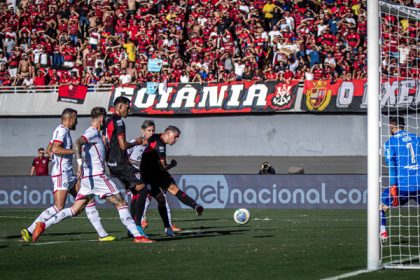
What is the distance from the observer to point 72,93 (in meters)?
37.3

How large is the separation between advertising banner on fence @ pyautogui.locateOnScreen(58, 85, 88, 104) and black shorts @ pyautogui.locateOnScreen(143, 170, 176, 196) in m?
21.7

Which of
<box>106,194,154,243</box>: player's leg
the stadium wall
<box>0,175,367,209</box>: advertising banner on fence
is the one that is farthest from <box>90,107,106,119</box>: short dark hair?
the stadium wall

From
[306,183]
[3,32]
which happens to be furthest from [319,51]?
[3,32]

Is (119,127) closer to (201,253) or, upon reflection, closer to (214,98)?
(201,253)

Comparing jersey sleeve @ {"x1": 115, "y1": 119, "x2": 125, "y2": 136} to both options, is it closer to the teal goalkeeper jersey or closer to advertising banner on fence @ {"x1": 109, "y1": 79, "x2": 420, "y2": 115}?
the teal goalkeeper jersey

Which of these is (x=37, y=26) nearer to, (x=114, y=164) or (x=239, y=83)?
(x=239, y=83)

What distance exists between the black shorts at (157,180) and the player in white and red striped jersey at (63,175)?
52.0 inches

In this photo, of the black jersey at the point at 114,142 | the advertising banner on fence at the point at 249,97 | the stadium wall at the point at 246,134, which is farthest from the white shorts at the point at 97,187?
the stadium wall at the point at 246,134

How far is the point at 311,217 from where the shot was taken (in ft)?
73.9

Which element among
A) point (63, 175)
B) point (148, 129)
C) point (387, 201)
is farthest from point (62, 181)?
point (387, 201)

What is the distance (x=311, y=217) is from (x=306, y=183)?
188 inches

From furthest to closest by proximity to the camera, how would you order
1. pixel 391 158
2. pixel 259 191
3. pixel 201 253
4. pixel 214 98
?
1. pixel 214 98
2. pixel 259 191
3. pixel 391 158
4. pixel 201 253

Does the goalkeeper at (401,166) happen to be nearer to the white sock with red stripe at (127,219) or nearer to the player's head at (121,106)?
the white sock with red stripe at (127,219)

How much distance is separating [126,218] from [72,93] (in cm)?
2390
